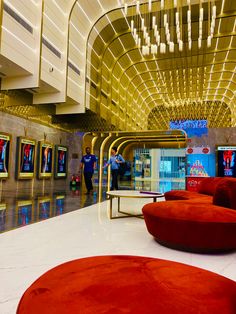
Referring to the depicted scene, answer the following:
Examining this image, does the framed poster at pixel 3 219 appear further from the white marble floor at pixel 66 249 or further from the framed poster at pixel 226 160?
the framed poster at pixel 226 160

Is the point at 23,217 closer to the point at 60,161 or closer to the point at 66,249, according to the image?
the point at 66,249

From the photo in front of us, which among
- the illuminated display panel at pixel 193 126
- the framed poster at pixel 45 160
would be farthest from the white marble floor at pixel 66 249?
the illuminated display panel at pixel 193 126

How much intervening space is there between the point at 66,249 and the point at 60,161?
403 inches

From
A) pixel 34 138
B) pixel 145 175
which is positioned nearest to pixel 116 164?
pixel 34 138

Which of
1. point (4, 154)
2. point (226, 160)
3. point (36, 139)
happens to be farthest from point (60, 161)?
point (226, 160)

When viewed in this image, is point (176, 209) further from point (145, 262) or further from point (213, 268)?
point (145, 262)

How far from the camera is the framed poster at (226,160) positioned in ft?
36.2

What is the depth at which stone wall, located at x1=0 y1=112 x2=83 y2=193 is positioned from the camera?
9.39m

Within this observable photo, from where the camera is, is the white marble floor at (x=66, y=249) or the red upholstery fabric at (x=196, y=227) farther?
the red upholstery fabric at (x=196, y=227)

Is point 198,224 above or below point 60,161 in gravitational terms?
below

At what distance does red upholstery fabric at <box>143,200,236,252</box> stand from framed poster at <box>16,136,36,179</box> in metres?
7.97

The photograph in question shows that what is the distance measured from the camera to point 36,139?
11.0 metres

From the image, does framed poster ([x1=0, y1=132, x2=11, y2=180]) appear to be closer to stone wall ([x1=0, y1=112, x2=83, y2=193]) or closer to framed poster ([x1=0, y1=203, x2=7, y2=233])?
stone wall ([x1=0, y1=112, x2=83, y2=193])

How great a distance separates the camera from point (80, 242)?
3.02 meters
